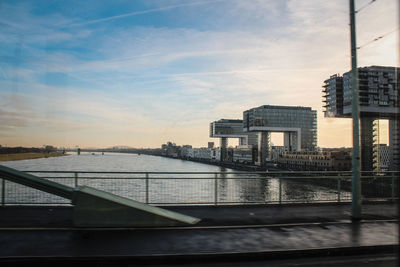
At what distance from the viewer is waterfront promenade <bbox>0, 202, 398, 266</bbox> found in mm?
5152

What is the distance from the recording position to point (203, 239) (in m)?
6.05

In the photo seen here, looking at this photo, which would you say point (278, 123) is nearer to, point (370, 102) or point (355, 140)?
point (370, 102)

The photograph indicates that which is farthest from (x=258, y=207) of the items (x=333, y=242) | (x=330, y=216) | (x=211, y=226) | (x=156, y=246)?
(x=156, y=246)

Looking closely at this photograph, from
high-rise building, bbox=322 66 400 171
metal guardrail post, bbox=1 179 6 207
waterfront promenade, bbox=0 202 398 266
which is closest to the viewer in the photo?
waterfront promenade, bbox=0 202 398 266

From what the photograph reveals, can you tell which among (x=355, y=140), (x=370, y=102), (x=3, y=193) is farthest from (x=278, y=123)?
(x=3, y=193)

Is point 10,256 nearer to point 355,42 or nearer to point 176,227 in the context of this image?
point 176,227

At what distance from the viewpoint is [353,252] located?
5.73 m

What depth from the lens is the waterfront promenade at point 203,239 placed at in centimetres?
515

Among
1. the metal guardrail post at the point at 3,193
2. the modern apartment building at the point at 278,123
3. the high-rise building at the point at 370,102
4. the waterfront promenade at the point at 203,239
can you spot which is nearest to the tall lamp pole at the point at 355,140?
the waterfront promenade at the point at 203,239

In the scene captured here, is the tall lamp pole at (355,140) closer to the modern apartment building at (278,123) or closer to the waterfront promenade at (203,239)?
the waterfront promenade at (203,239)

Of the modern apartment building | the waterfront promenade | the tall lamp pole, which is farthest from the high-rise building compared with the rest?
the waterfront promenade

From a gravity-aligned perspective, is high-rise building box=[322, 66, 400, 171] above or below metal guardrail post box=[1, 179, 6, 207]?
above

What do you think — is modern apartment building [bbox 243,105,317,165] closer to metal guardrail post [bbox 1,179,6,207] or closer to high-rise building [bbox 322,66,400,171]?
high-rise building [bbox 322,66,400,171]

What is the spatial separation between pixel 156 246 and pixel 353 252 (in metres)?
4.05
